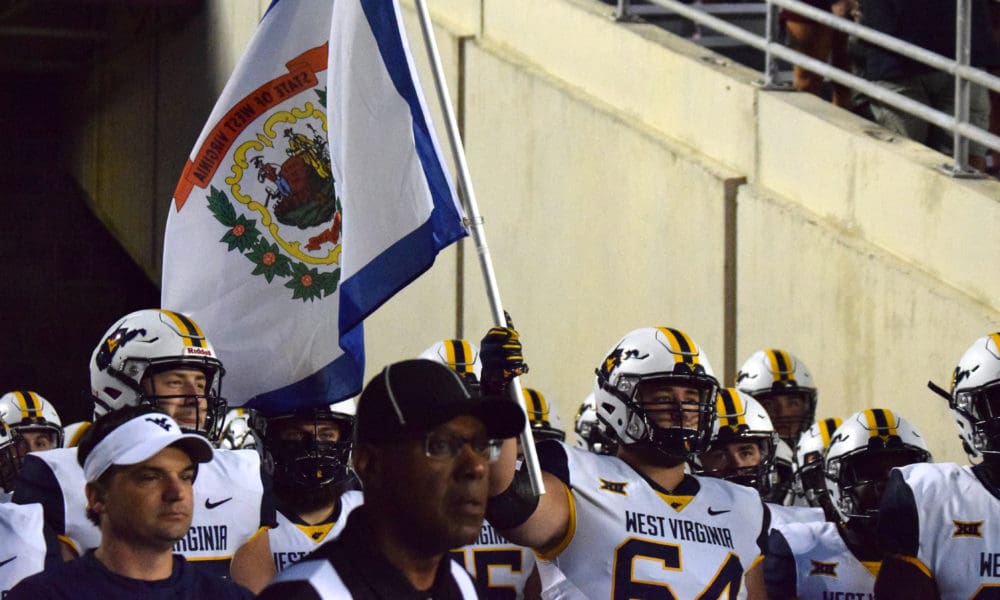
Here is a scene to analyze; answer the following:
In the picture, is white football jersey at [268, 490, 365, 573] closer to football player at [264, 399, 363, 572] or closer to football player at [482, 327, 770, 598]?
football player at [264, 399, 363, 572]

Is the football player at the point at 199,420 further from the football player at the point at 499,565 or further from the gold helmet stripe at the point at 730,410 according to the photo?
the gold helmet stripe at the point at 730,410

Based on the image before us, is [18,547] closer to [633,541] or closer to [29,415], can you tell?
[633,541]

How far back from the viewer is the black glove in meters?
4.77

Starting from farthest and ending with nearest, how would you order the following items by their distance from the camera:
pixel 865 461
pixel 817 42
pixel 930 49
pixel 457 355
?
pixel 817 42 < pixel 930 49 < pixel 457 355 < pixel 865 461

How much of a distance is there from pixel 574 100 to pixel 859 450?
17.6 feet

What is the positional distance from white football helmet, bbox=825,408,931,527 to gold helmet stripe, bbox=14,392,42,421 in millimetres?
4882

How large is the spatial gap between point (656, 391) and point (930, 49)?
14.6ft

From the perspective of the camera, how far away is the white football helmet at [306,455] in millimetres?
6785

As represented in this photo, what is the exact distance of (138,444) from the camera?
15.5 feet

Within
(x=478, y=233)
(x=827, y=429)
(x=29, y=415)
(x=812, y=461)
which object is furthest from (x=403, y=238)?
(x=29, y=415)

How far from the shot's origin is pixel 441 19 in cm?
1330

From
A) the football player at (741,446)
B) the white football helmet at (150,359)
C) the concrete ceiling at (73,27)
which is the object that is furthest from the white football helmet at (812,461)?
the concrete ceiling at (73,27)

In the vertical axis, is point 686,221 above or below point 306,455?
above

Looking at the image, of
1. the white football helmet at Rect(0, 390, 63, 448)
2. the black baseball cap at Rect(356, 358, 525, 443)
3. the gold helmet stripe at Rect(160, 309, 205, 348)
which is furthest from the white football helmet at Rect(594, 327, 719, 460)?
the white football helmet at Rect(0, 390, 63, 448)
